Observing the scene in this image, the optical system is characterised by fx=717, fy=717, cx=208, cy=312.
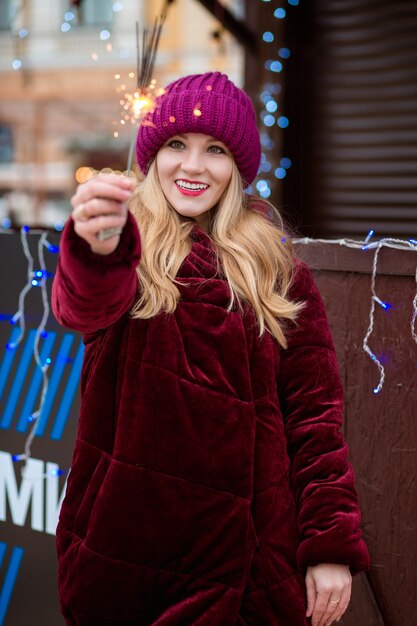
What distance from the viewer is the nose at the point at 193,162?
1516mm

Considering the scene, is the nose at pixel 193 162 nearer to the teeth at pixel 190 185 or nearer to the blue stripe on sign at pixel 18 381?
the teeth at pixel 190 185

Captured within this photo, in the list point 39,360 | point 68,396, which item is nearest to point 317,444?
point 68,396

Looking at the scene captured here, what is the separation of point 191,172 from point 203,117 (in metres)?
0.12

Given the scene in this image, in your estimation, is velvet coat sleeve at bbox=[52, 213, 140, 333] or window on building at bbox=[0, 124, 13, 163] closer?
velvet coat sleeve at bbox=[52, 213, 140, 333]

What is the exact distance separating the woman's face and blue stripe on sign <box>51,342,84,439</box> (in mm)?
985

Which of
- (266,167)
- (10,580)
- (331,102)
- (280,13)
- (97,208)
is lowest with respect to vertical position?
(10,580)

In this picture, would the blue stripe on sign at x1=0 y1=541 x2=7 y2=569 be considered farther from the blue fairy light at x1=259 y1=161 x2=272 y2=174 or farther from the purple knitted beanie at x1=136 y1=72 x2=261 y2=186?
the blue fairy light at x1=259 y1=161 x2=272 y2=174

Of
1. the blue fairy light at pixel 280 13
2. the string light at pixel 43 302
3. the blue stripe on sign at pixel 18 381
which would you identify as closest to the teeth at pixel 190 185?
the string light at pixel 43 302

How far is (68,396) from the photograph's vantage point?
2395mm

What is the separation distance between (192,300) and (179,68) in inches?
322

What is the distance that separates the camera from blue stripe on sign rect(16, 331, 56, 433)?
8.02ft

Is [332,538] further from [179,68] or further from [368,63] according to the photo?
[179,68]

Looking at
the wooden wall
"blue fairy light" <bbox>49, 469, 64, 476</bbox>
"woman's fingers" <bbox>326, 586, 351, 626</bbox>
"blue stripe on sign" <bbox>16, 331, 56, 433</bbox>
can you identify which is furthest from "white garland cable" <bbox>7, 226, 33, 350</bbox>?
"woman's fingers" <bbox>326, 586, 351, 626</bbox>

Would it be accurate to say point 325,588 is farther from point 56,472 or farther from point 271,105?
point 271,105
